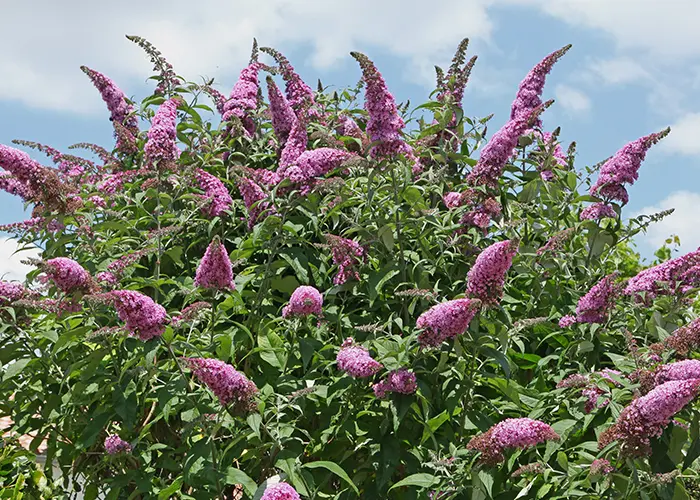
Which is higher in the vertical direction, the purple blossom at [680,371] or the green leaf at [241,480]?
the purple blossom at [680,371]

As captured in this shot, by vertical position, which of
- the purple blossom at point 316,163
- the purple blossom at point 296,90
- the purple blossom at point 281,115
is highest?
the purple blossom at point 296,90

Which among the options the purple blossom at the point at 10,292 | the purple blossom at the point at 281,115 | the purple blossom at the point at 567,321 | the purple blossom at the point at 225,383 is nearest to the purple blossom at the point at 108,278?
the purple blossom at the point at 10,292

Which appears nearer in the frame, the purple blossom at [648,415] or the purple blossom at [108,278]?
the purple blossom at [648,415]

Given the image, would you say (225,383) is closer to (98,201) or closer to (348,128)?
(98,201)

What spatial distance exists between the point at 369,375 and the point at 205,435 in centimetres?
81

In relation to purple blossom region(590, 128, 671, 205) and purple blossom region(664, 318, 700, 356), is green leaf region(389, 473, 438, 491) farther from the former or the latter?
purple blossom region(590, 128, 671, 205)

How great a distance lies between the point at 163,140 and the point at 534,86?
2416 mm

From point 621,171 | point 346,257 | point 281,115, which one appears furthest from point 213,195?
point 621,171

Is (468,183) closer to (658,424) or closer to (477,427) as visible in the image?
(477,427)

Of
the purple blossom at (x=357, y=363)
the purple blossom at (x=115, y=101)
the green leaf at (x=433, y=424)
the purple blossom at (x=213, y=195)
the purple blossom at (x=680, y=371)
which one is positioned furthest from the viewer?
the purple blossom at (x=115, y=101)

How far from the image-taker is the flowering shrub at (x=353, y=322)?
374cm

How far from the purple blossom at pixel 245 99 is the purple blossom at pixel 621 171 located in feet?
8.02

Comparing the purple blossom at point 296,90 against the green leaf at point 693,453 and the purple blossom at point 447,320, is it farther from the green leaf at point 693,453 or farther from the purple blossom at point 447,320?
the green leaf at point 693,453

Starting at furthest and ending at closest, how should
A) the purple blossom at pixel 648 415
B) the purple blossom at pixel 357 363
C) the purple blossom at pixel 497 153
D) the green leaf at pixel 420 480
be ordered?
the purple blossom at pixel 497 153, the purple blossom at pixel 357 363, the green leaf at pixel 420 480, the purple blossom at pixel 648 415
